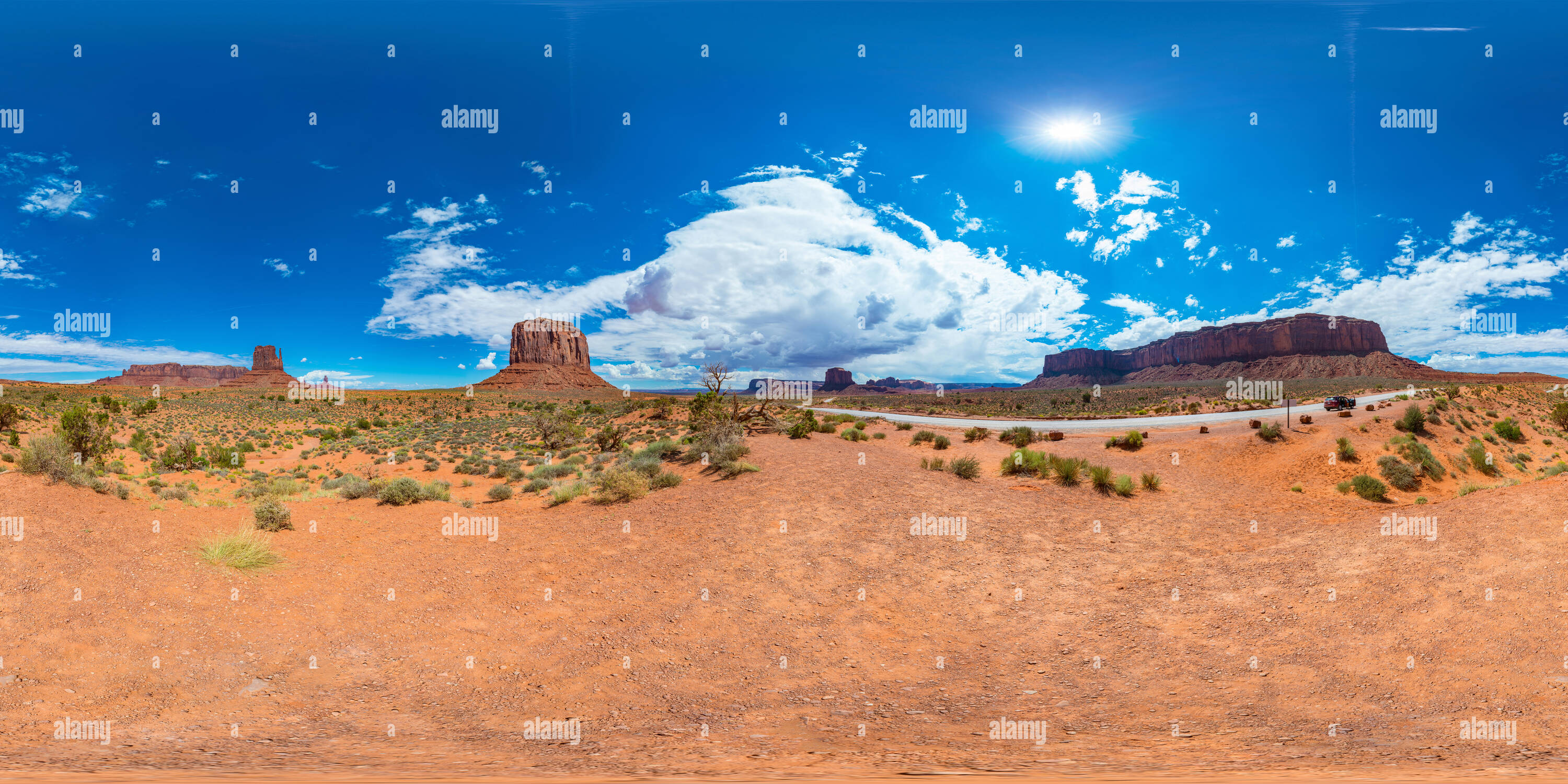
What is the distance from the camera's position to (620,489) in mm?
14781

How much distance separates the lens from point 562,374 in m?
136

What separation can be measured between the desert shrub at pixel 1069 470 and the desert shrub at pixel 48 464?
2079cm

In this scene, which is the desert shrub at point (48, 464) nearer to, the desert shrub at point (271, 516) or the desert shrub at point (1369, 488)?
the desert shrub at point (271, 516)

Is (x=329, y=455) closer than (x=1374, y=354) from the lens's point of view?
Yes

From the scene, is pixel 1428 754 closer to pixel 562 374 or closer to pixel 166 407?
pixel 166 407

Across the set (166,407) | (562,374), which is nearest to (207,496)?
(166,407)

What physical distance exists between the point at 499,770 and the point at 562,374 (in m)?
140

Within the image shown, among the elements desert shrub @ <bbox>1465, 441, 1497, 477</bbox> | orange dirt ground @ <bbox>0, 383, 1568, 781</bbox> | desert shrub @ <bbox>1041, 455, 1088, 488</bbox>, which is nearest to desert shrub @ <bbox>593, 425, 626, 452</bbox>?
orange dirt ground @ <bbox>0, 383, 1568, 781</bbox>

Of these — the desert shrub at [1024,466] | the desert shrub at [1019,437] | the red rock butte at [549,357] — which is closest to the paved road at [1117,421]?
the desert shrub at [1019,437]

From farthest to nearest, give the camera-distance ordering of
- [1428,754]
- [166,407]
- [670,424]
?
[166,407]
[670,424]
[1428,754]

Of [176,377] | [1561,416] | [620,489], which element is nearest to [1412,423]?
[1561,416]

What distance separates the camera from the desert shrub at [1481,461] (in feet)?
68.5

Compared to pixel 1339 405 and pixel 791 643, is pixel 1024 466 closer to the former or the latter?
pixel 791 643

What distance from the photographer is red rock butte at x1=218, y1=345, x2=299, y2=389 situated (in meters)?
152
